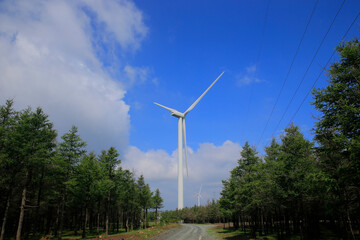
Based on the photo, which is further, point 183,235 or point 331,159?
point 183,235

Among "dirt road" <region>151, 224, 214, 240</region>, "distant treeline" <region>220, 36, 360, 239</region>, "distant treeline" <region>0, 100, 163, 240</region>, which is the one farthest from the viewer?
"dirt road" <region>151, 224, 214, 240</region>

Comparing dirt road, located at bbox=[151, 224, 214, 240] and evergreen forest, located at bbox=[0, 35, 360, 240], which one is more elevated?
evergreen forest, located at bbox=[0, 35, 360, 240]

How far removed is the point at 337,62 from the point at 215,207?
105 m

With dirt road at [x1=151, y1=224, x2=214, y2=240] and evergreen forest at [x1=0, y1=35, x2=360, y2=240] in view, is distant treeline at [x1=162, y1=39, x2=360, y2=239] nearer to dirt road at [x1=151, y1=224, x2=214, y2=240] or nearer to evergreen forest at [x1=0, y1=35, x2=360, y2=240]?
evergreen forest at [x1=0, y1=35, x2=360, y2=240]

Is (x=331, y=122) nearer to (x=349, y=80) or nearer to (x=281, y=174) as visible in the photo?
(x=349, y=80)

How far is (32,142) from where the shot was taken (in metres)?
28.1

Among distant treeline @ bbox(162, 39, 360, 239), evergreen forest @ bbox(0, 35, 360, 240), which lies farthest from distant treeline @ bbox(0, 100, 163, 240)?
distant treeline @ bbox(162, 39, 360, 239)

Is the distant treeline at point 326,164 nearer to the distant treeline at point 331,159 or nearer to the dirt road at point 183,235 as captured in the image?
the distant treeline at point 331,159

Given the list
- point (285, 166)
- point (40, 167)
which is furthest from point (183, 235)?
point (40, 167)

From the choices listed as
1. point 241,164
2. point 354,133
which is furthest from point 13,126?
point 354,133

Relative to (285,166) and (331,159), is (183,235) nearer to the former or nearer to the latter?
(285,166)

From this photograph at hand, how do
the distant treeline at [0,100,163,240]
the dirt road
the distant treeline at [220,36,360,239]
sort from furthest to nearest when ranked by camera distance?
1. the dirt road
2. the distant treeline at [0,100,163,240]
3. the distant treeline at [220,36,360,239]

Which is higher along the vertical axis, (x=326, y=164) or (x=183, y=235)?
(x=326, y=164)

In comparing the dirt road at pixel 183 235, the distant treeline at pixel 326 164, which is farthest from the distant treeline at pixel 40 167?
the distant treeline at pixel 326 164
